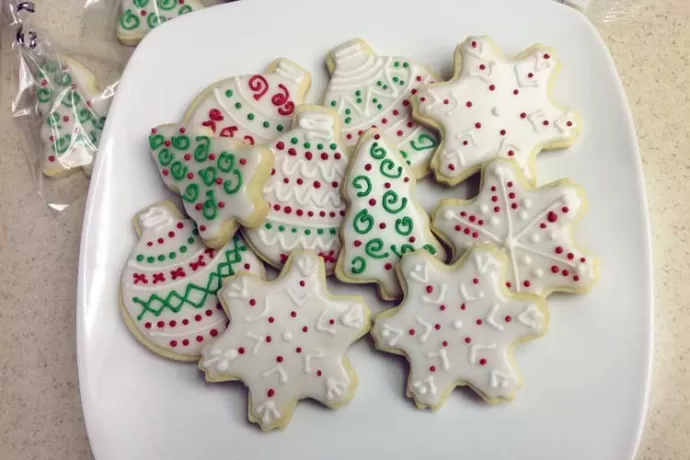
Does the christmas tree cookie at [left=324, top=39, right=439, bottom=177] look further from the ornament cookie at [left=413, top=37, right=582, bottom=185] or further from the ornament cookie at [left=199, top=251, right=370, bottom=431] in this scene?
the ornament cookie at [left=199, top=251, right=370, bottom=431]

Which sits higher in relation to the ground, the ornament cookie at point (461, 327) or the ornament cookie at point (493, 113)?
the ornament cookie at point (493, 113)

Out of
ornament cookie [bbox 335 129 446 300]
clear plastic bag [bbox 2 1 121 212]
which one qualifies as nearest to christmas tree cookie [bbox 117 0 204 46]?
clear plastic bag [bbox 2 1 121 212]

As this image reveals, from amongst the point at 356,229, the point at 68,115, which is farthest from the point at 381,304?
the point at 68,115

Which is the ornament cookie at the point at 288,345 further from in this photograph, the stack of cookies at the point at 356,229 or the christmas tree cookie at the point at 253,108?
the christmas tree cookie at the point at 253,108

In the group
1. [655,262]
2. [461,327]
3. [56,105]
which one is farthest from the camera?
[56,105]

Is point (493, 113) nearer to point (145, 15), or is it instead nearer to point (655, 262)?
point (655, 262)

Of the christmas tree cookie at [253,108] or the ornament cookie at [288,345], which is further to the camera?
the christmas tree cookie at [253,108]

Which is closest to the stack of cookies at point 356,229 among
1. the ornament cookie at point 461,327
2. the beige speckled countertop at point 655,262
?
the ornament cookie at point 461,327

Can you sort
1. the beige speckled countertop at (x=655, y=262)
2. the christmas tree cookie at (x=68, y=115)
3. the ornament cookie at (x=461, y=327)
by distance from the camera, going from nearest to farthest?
the ornament cookie at (x=461, y=327) → the beige speckled countertop at (x=655, y=262) → the christmas tree cookie at (x=68, y=115)
